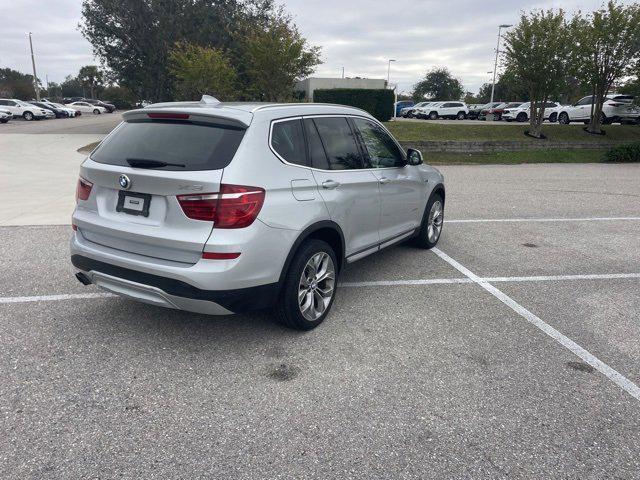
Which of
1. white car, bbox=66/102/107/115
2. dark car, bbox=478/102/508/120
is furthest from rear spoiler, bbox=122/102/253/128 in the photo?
white car, bbox=66/102/107/115

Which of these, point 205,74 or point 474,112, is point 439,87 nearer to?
point 474,112

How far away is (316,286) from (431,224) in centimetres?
271

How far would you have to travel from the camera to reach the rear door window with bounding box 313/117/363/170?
408 cm

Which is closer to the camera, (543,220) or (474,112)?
(543,220)

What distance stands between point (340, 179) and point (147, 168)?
5.04 ft

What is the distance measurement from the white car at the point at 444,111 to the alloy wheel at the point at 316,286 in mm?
39697

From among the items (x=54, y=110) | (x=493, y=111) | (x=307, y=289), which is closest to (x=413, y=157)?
(x=307, y=289)

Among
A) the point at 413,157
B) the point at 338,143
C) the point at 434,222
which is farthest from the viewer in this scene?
the point at 434,222

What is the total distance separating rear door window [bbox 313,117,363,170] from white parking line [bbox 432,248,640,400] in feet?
6.15

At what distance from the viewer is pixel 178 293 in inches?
125

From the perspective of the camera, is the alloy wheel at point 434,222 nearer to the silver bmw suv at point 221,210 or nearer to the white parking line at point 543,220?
the white parking line at point 543,220

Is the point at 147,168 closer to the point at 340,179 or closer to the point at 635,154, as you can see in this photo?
the point at 340,179

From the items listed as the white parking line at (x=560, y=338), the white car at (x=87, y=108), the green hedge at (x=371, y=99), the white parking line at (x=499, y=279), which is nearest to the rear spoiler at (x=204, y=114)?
the white parking line at (x=499, y=279)

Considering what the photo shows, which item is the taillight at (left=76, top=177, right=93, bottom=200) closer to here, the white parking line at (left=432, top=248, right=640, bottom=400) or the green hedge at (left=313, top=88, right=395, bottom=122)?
the white parking line at (left=432, top=248, right=640, bottom=400)
